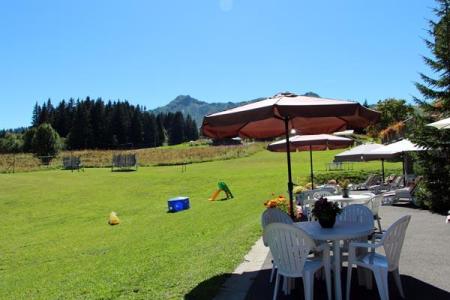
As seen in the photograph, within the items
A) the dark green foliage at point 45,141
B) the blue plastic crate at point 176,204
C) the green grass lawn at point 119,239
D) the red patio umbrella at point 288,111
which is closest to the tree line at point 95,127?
the dark green foliage at point 45,141

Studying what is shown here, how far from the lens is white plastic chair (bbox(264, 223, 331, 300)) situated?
471cm

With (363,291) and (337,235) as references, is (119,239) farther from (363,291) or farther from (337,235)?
(337,235)

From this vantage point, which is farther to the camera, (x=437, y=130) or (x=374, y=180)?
(x=374, y=180)

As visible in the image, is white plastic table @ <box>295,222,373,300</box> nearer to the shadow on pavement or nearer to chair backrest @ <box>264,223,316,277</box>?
chair backrest @ <box>264,223,316,277</box>

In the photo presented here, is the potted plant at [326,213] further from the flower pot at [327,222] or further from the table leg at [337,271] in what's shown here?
the table leg at [337,271]

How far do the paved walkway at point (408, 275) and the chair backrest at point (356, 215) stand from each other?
72 centimetres

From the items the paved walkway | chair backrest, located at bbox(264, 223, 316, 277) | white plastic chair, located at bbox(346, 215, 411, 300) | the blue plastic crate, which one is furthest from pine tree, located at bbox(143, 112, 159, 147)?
white plastic chair, located at bbox(346, 215, 411, 300)

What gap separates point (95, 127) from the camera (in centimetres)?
10088

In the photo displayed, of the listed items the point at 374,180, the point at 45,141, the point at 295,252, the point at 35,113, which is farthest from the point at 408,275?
the point at 35,113

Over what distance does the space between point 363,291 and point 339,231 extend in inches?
29.9

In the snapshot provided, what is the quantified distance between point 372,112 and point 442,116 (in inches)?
322

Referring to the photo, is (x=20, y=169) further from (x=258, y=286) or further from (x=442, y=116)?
(x=258, y=286)

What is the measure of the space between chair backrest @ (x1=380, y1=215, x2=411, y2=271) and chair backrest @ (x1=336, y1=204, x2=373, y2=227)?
1.03 m

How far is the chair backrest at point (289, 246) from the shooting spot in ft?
15.4
